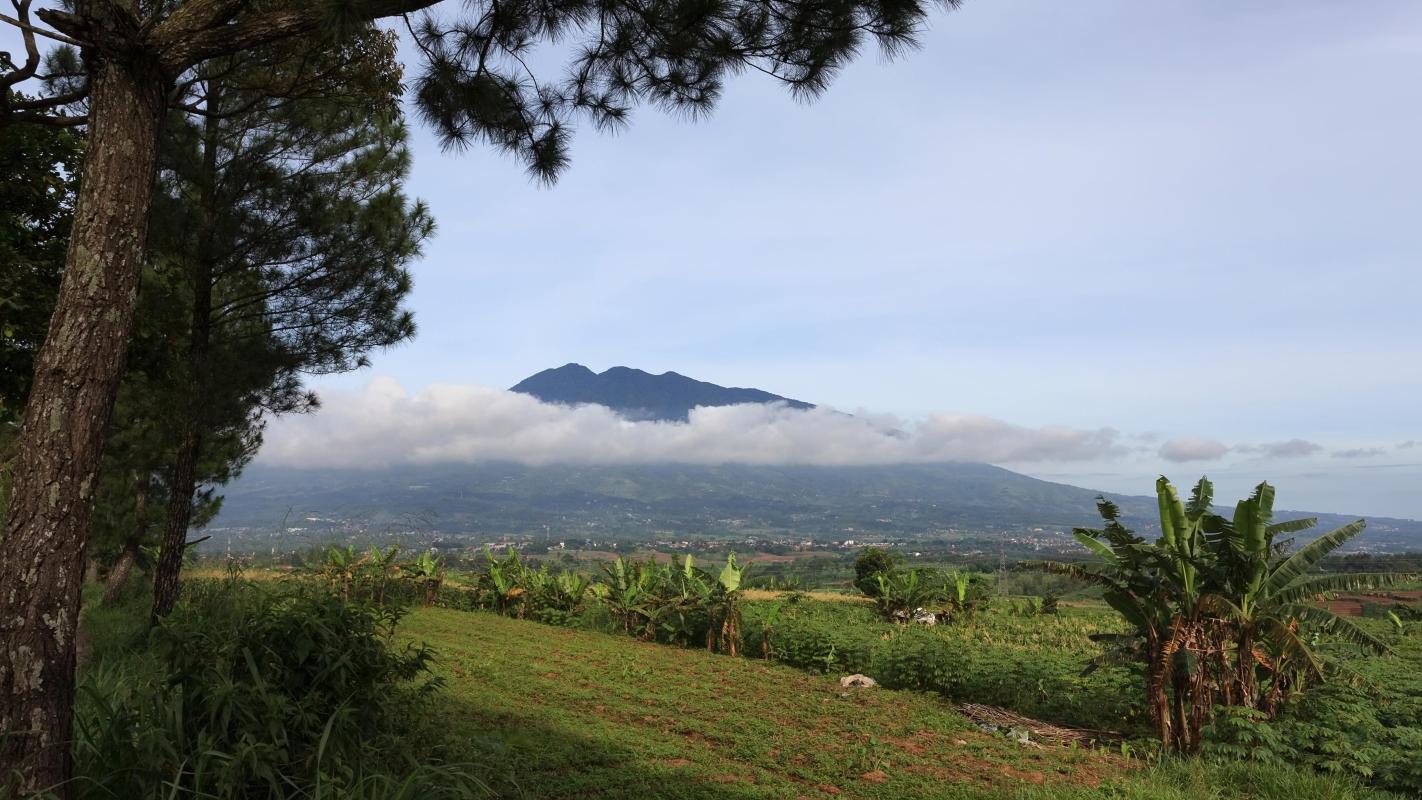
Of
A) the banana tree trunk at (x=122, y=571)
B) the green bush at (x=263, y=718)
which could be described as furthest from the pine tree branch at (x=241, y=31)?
the banana tree trunk at (x=122, y=571)

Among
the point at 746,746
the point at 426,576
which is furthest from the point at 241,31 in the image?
the point at 426,576

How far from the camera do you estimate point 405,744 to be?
4.25m

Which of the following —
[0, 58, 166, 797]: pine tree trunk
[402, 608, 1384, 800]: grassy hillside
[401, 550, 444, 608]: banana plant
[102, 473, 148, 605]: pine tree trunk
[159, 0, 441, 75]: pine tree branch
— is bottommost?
[401, 550, 444, 608]: banana plant

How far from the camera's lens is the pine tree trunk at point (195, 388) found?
8703mm

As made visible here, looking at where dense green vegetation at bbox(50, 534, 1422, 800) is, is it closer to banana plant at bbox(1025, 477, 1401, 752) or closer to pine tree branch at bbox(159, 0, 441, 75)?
banana plant at bbox(1025, 477, 1401, 752)

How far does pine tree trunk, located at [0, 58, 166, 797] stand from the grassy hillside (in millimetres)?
1905

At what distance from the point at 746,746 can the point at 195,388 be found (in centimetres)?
756

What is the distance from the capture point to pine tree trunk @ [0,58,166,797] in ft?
10.4

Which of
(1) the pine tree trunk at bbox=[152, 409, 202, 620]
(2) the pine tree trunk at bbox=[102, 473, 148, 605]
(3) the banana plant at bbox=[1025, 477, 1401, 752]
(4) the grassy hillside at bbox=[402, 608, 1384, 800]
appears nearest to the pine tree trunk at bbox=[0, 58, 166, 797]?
(4) the grassy hillside at bbox=[402, 608, 1384, 800]

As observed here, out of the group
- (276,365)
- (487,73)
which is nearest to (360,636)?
(487,73)

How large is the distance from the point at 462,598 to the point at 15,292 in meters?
13.7

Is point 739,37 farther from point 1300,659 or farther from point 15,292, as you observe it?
point 1300,659

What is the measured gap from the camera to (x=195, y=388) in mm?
8992

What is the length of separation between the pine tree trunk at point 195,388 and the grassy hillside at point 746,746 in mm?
3447
